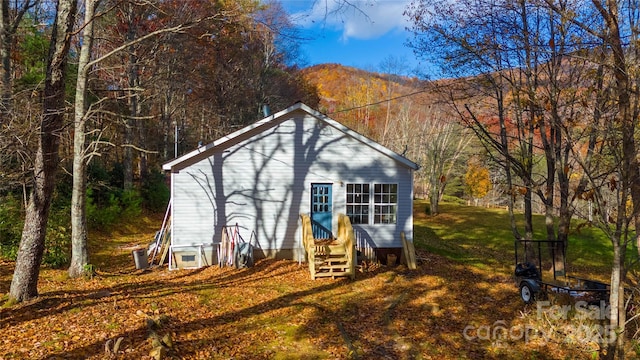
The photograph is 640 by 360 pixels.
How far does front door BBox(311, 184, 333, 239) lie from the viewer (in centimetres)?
1296

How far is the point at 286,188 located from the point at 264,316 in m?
5.55

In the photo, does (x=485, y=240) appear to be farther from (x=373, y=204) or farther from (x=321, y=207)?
(x=321, y=207)

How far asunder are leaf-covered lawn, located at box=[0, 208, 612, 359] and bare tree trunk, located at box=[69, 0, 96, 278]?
1.99 feet

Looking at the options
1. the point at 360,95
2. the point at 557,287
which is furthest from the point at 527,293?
the point at 360,95

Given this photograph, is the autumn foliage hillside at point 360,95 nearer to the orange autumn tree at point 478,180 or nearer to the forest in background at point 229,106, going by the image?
the orange autumn tree at point 478,180

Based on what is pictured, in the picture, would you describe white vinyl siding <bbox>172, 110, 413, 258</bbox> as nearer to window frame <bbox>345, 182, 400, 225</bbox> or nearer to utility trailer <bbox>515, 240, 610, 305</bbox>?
window frame <bbox>345, 182, 400, 225</bbox>

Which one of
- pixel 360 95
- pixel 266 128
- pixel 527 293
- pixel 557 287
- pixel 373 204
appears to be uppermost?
pixel 360 95

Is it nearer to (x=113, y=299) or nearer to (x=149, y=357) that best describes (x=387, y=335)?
A: (x=149, y=357)

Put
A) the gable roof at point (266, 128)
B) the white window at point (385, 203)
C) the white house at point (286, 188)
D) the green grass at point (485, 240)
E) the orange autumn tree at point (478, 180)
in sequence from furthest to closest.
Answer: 1. the orange autumn tree at point (478, 180)
2. the green grass at point (485, 240)
3. the white window at point (385, 203)
4. the white house at point (286, 188)
5. the gable roof at point (266, 128)

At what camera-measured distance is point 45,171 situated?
7.08 meters

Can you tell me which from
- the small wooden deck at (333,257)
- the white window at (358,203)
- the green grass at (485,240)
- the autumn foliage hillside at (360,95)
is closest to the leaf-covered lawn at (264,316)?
the small wooden deck at (333,257)

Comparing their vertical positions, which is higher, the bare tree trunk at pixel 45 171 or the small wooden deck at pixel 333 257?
the bare tree trunk at pixel 45 171

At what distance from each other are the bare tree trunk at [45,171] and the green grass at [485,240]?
1290cm

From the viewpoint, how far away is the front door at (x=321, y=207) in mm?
12961
